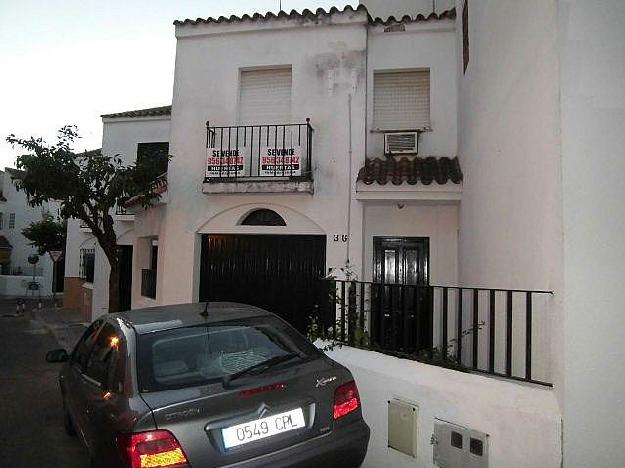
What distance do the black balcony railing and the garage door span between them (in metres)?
1.30

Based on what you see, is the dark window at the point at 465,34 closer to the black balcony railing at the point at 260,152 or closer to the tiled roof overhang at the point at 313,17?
the tiled roof overhang at the point at 313,17

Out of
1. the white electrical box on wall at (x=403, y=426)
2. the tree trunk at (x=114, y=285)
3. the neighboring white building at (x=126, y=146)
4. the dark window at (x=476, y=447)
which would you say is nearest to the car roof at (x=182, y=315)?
the white electrical box on wall at (x=403, y=426)

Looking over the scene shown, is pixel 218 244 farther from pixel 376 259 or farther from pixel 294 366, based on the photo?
pixel 294 366

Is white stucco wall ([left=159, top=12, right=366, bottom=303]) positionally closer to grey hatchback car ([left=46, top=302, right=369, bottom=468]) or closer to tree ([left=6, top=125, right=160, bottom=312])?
tree ([left=6, top=125, right=160, bottom=312])

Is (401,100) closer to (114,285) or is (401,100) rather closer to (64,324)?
(114,285)

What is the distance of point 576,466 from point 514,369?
1116 mm

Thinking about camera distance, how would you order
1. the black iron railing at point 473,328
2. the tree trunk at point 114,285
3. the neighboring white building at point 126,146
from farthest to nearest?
the neighboring white building at point 126,146 → the tree trunk at point 114,285 → the black iron railing at point 473,328

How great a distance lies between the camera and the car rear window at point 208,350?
2777 mm

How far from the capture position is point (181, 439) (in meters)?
2.38

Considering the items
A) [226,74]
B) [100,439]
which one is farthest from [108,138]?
[100,439]

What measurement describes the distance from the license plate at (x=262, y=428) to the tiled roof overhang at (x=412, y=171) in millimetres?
4885

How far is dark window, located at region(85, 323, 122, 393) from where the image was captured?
9.56 ft

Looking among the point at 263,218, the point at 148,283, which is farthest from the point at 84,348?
the point at 148,283

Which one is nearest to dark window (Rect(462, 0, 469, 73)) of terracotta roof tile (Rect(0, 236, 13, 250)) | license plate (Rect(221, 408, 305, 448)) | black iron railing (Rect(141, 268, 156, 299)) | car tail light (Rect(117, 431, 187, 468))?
license plate (Rect(221, 408, 305, 448))
